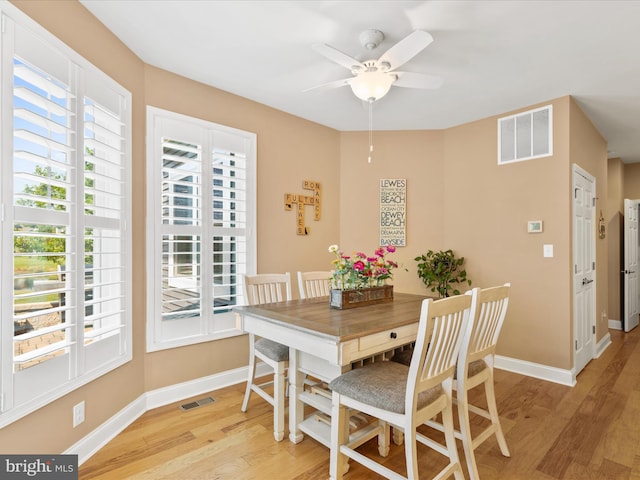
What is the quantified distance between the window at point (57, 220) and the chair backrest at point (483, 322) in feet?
7.10

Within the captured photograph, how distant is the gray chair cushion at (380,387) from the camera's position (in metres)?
1.60

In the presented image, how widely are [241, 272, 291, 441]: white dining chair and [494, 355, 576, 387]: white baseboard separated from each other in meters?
2.51

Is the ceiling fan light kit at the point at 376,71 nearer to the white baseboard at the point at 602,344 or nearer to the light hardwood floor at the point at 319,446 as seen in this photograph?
the light hardwood floor at the point at 319,446

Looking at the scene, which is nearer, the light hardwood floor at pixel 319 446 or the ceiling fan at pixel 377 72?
the light hardwood floor at pixel 319 446

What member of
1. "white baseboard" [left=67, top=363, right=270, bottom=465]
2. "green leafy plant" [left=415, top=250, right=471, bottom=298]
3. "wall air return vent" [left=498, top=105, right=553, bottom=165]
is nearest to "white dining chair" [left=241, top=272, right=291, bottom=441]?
"white baseboard" [left=67, top=363, right=270, bottom=465]

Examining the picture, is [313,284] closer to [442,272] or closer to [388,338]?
[388,338]

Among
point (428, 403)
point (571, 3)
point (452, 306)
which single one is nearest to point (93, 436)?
point (428, 403)

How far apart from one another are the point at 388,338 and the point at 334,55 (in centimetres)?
164

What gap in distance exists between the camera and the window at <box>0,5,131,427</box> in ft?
5.17

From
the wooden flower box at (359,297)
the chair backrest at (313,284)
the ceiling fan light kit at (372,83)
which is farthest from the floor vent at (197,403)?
the ceiling fan light kit at (372,83)

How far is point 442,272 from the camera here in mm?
3865

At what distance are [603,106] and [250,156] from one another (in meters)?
3.58

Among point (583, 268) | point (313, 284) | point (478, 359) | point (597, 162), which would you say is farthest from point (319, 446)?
point (597, 162)

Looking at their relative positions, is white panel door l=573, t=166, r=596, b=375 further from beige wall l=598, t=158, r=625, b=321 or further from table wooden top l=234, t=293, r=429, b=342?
table wooden top l=234, t=293, r=429, b=342
